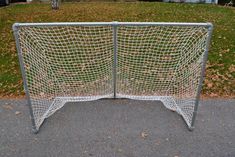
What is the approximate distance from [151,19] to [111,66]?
229 inches

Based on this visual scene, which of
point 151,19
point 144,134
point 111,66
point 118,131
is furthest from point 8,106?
point 151,19

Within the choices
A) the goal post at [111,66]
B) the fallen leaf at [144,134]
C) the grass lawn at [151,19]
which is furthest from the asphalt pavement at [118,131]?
the grass lawn at [151,19]

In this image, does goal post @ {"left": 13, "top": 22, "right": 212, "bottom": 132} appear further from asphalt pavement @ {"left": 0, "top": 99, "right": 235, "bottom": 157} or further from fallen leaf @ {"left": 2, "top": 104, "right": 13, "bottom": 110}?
fallen leaf @ {"left": 2, "top": 104, "right": 13, "bottom": 110}

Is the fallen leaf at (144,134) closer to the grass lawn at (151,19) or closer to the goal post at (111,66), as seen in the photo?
the goal post at (111,66)

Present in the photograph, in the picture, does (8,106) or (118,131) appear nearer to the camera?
(118,131)

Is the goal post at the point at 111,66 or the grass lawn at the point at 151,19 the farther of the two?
the grass lawn at the point at 151,19

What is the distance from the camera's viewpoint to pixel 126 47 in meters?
4.72

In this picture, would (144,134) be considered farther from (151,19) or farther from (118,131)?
(151,19)

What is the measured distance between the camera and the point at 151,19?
32.2 ft

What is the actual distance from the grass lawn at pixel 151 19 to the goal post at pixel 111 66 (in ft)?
2.32

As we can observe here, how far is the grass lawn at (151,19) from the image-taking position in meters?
5.10

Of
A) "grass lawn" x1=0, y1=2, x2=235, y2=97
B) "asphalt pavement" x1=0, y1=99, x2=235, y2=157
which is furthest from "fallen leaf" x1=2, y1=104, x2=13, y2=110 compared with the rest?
"grass lawn" x1=0, y1=2, x2=235, y2=97

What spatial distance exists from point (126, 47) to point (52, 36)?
4.00ft

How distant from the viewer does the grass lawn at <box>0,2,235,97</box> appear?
5.10m
